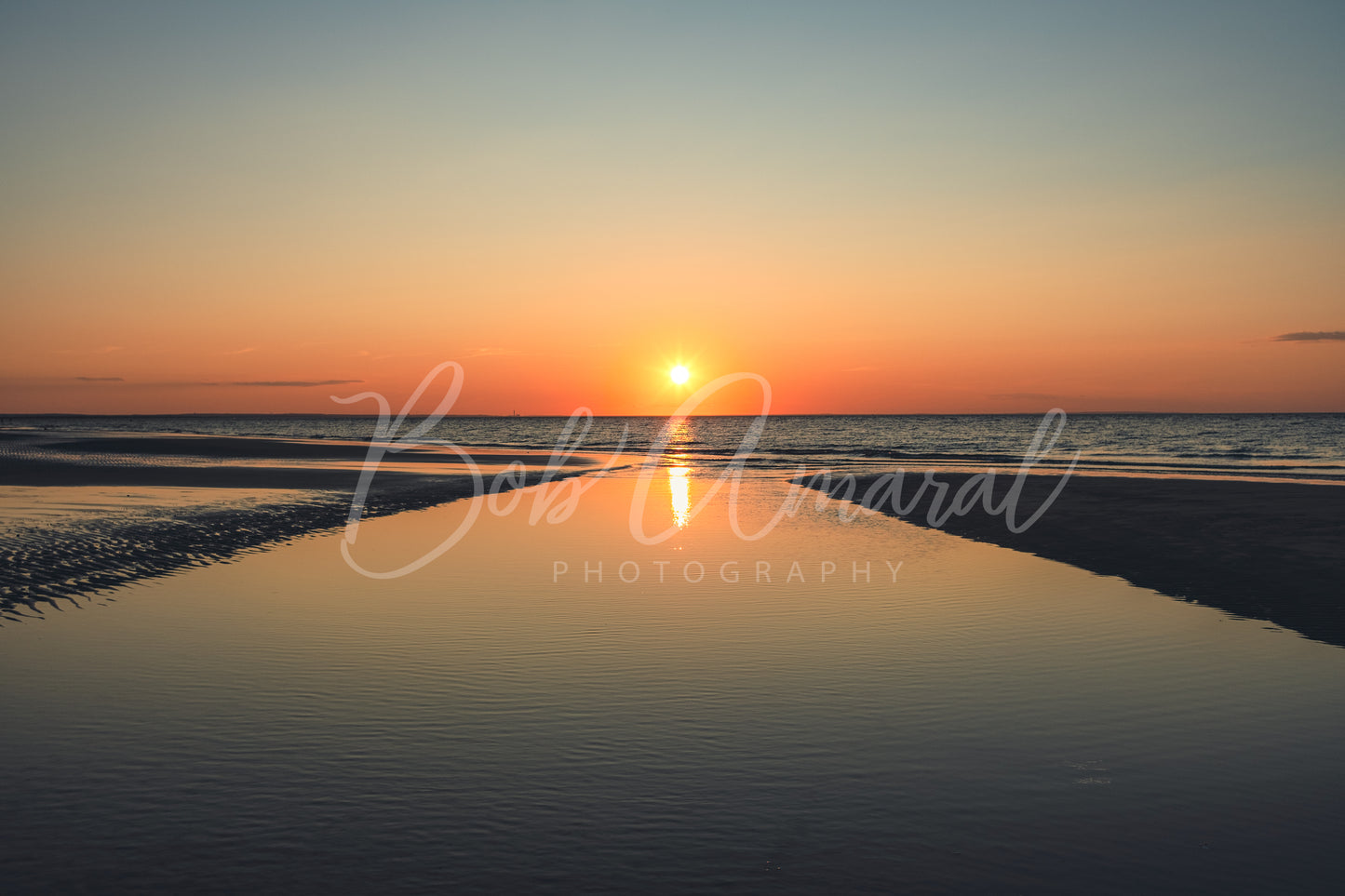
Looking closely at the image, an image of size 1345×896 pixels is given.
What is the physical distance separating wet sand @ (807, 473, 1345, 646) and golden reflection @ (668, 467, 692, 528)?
22.0ft

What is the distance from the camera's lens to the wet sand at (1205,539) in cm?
1461

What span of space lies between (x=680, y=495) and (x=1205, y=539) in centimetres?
1898

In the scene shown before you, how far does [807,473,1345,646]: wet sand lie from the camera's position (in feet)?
47.9

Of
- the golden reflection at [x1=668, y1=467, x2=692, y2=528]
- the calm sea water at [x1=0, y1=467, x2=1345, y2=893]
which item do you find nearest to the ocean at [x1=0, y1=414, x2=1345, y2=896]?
the calm sea water at [x1=0, y1=467, x2=1345, y2=893]

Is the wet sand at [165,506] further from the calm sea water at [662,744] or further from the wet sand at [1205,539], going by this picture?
the wet sand at [1205,539]

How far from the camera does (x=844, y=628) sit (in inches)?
487

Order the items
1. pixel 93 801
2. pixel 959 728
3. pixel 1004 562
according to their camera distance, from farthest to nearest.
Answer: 1. pixel 1004 562
2. pixel 959 728
3. pixel 93 801

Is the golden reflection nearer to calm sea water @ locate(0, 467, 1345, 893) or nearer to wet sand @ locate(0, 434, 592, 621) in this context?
wet sand @ locate(0, 434, 592, 621)

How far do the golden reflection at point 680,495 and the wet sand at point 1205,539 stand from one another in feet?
22.0

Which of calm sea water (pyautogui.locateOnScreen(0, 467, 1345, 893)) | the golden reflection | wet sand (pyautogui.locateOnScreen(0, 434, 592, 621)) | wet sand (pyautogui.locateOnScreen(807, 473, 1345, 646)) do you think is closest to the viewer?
calm sea water (pyautogui.locateOnScreen(0, 467, 1345, 893))

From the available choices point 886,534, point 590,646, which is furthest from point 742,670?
point 886,534

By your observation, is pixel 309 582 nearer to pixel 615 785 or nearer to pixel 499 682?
pixel 499 682

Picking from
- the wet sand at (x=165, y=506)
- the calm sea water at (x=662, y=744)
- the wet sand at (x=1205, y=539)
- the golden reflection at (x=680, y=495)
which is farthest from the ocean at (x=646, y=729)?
the golden reflection at (x=680, y=495)

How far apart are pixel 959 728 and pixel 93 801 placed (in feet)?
22.6
